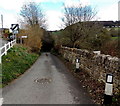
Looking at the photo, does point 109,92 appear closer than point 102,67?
Yes

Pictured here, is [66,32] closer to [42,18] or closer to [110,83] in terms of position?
[110,83]

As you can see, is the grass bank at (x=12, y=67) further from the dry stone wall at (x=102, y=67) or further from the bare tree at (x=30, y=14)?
the bare tree at (x=30, y=14)

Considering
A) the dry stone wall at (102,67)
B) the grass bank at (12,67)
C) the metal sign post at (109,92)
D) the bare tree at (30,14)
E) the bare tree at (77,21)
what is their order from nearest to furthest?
1. the metal sign post at (109,92)
2. the dry stone wall at (102,67)
3. the grass bank at (12,67)
4. the bare tree at (77,21)
5. the bare tree at (30,14)

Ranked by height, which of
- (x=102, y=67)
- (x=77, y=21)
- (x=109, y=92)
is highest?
(x=77, y=21)

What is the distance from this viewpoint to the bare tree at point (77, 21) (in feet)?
74.3

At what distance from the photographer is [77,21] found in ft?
79.4

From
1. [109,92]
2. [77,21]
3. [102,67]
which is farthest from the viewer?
[77,21]

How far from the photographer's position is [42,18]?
147ft

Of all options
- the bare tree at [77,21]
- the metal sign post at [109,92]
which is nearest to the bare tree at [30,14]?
the bare tree at [77,21]

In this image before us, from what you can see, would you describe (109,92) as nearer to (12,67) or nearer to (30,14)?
(12,67)

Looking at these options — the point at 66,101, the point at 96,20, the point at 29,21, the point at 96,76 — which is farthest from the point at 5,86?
the point at 29,21

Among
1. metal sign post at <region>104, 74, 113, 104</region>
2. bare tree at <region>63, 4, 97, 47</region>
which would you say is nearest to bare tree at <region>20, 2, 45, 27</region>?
bare tree at <region>63, 4, 97, 47</region>

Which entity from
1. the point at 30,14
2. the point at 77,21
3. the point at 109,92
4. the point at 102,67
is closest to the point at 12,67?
the point at 102,67

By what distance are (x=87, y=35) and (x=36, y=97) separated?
18170 mm
